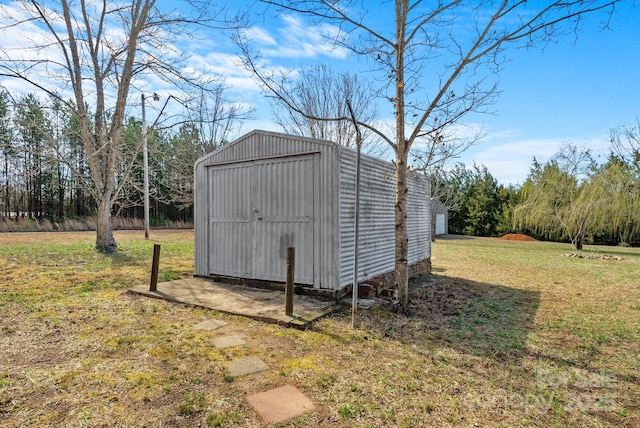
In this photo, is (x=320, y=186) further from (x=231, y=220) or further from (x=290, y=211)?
(x=231, y=220)

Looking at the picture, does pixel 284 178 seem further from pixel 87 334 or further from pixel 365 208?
pixel 87 334

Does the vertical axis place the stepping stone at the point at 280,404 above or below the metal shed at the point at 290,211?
below

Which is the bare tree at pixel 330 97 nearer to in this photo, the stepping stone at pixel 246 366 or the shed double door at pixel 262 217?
the shed double door at pixel 262 217

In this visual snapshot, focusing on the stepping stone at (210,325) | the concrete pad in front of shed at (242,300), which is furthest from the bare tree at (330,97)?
the stepping stone at (210,325)

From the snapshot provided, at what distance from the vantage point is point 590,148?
15.1 m

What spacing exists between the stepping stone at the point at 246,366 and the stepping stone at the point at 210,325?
3.07 feet

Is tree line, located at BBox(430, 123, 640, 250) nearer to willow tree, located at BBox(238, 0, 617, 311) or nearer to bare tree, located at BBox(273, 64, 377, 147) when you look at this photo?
bare tree, located at BBox(273, 64, 377, 147)

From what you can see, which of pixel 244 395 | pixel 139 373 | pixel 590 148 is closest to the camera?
pixel 244 395

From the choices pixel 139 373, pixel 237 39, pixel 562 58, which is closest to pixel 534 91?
pixel 562 58

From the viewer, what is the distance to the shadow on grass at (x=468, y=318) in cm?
350

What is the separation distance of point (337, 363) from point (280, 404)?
759 mm

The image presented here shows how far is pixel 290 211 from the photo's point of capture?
516cm

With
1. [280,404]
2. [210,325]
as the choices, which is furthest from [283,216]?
[280,404]

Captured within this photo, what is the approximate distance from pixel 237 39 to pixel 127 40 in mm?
8207
